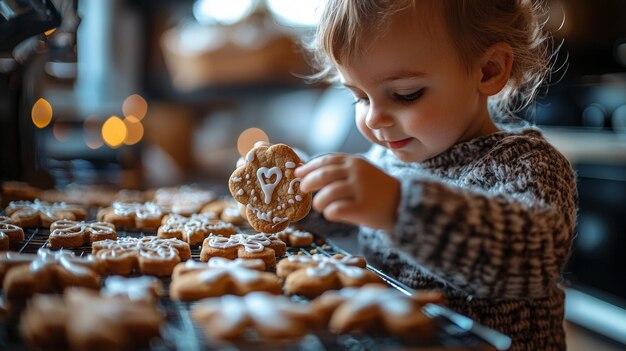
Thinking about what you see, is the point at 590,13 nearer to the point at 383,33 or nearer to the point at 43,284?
the point at 383,33

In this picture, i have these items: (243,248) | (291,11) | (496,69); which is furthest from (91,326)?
(291,11)

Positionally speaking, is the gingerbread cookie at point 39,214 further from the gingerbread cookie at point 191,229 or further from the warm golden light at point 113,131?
the warm golden light at point 113,131

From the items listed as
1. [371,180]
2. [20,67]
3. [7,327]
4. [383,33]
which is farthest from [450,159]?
[20,67]

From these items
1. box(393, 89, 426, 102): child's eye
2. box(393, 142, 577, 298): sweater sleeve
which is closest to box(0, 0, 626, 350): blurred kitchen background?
box(393, 89, 426, 102): child's eye

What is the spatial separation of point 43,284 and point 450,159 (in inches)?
32.2

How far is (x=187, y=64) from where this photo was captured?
11.4 feet

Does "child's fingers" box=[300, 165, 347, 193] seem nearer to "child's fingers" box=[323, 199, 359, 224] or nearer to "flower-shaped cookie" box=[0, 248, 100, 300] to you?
"child's fingers" box=[323, 199, 359, 224]

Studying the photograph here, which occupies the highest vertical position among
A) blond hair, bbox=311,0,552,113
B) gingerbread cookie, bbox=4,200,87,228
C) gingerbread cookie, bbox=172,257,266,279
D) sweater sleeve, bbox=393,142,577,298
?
blond hair, bbox=311,0,552,113

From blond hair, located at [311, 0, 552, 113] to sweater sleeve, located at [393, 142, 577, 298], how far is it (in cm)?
38

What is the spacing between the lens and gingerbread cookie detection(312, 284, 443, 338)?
65 cm

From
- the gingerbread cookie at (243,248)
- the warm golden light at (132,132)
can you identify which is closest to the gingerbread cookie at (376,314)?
the gingerbread cookie at (243,248)

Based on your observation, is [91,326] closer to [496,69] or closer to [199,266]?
[199,266]

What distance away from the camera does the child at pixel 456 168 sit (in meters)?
0.78

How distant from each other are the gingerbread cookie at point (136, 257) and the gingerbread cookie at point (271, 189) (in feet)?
0.59
